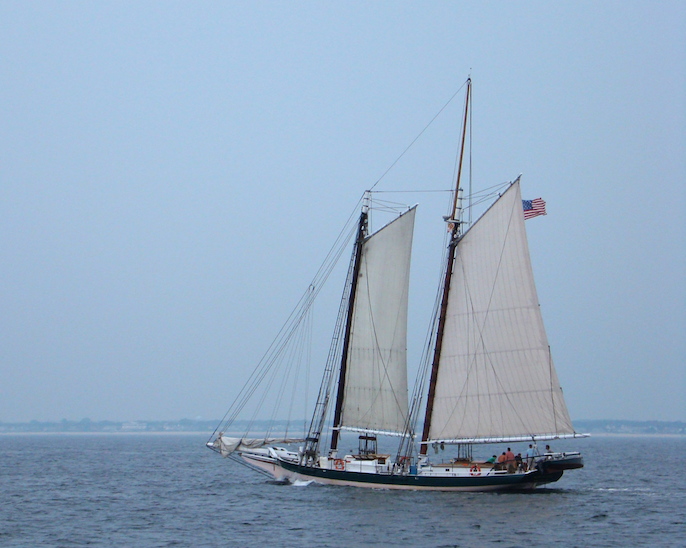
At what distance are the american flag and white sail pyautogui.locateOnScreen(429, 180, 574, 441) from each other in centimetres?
205

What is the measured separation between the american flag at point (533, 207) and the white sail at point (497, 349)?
2.05m

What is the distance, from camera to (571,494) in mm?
59781

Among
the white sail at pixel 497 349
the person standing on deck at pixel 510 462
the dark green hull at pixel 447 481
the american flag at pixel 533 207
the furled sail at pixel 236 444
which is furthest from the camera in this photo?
the furled sail at pixel 236 444

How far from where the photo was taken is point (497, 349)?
55781 mm

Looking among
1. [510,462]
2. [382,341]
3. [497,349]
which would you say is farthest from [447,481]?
[382,341]

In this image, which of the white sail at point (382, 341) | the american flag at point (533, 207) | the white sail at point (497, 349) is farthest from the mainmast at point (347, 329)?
the american flag at point (533, 207)

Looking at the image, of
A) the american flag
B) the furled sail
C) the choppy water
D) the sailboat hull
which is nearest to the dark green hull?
the sailboat hull

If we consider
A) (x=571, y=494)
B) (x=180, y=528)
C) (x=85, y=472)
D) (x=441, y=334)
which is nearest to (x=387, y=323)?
(x=441, y=334)

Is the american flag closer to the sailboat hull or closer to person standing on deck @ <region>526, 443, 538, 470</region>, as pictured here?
person standing on deck @ <region>526, 443, 538, 470</region>

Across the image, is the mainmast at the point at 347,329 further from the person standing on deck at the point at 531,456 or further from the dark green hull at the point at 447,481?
the person standing on deck at the point at 531,456

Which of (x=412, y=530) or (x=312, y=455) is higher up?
(x=312, y=455)

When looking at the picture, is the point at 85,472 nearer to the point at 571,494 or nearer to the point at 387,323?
the point at 387,323

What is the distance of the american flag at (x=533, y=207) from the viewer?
191 feet

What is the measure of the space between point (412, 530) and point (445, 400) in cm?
1497
